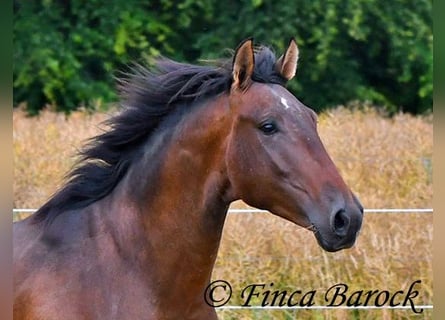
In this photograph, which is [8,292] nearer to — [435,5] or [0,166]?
[0,166]

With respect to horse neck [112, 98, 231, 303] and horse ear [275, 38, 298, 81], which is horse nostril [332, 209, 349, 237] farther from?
horse ear [275, 38, 298, 81]

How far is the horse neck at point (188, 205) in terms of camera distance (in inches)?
97.4

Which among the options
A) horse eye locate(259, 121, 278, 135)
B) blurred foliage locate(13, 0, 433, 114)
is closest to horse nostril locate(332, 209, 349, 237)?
horse eye locate(259, 121, 278, 135)

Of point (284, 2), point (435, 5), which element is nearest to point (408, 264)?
point (435, 5)

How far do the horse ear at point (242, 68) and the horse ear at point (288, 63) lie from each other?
0.15 metres

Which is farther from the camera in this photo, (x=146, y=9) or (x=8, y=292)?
(x=146, y=9)

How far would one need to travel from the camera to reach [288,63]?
2.63 metres

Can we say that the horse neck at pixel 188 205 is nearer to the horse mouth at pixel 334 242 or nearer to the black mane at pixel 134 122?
the black mane at pixel 134 122

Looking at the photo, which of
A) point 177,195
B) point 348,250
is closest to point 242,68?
point 177,195

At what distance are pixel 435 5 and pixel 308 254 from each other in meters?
3.80

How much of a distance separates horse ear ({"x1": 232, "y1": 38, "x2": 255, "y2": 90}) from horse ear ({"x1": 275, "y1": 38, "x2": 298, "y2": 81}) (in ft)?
0.48

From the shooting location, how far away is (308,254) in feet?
15.8

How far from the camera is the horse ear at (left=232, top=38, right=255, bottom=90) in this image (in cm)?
246

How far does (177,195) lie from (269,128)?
0.37 metres
